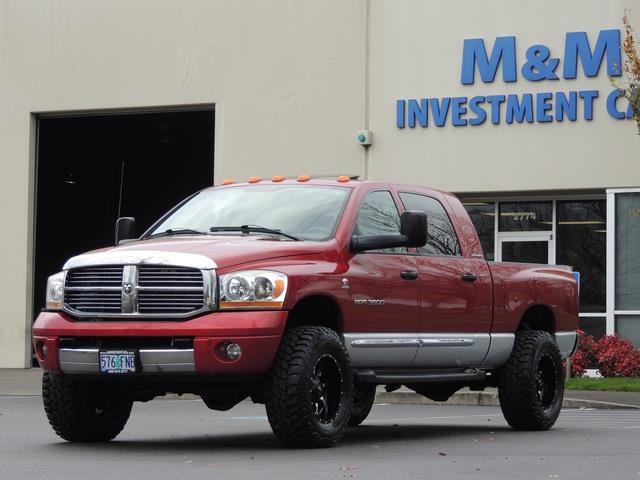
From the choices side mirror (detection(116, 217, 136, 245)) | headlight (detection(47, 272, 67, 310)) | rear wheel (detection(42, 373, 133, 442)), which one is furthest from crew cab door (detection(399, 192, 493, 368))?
headlight (detection(47, 272, 67, 310))

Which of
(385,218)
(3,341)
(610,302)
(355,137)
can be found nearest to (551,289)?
(385,218)

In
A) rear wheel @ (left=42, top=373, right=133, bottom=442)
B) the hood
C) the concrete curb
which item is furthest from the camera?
the concrete curb

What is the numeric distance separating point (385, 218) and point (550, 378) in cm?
270

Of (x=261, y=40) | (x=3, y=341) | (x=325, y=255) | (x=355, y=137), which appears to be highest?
(x=261, y=40)

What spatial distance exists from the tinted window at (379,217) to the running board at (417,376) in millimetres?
980

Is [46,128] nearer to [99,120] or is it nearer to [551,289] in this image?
[99,120]

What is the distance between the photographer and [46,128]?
107ft

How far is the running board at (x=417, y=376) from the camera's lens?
11172mm

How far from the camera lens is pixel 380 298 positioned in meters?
11.3

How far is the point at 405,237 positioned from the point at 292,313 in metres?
1.27

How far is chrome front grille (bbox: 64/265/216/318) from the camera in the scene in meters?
10.1

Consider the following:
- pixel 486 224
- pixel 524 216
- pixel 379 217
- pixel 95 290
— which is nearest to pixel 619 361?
pixel 524 216

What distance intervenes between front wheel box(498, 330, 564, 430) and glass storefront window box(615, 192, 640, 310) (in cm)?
1128

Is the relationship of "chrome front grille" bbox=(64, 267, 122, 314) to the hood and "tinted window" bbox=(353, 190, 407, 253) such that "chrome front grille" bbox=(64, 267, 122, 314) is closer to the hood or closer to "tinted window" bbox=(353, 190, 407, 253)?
the hood
